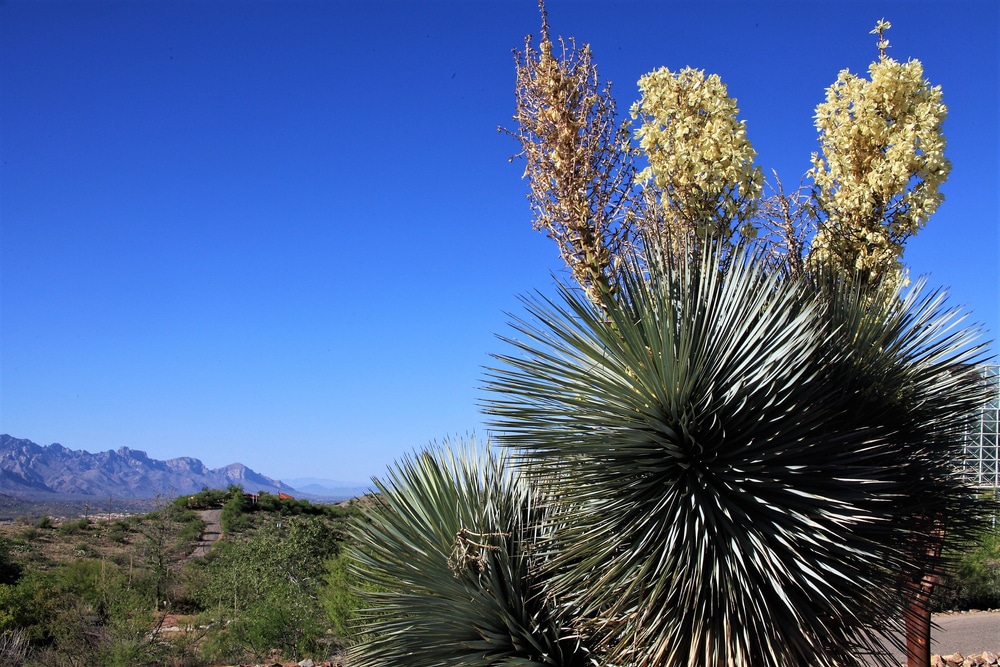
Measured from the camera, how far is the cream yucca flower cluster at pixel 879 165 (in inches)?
223

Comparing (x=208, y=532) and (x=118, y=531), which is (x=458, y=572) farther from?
(x=208, y=532)

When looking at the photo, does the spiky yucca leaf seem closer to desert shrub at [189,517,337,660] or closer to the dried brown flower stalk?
the dried brown flower stalk

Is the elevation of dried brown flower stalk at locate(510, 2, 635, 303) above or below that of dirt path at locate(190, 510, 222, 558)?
above

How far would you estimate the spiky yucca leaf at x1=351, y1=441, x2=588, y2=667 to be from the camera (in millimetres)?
4461

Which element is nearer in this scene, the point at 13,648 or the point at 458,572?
the point at 458,572

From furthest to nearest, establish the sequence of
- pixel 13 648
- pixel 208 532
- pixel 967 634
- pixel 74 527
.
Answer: pixel 208 532 < pixel 74 527 < pixel 967 634 < pixel 13 648

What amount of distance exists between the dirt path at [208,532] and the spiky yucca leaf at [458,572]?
1158 inches

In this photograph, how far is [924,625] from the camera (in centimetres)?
519

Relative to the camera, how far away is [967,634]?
509 inches

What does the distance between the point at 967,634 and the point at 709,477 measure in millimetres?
12262

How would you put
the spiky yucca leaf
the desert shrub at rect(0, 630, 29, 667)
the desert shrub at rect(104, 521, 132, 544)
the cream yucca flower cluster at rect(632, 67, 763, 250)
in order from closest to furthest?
the spiky yucca leaf → the cream yucca flower cluster at rect(632, 67, 763, 250) → the desert shrub at rect(0, 630, 29, 667) → the desert shrub at rect(104, 521, 132, 544)

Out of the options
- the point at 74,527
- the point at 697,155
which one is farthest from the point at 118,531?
the point at 697,155

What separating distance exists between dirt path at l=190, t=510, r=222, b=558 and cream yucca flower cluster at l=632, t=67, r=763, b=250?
3073 centimetres

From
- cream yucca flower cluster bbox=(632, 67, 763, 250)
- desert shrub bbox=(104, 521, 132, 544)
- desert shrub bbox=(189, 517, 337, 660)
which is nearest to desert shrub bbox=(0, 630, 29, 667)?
desert shrub bbox=(189, 517, 337, 660)
